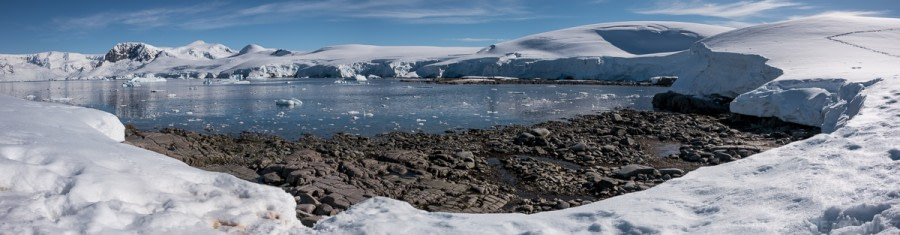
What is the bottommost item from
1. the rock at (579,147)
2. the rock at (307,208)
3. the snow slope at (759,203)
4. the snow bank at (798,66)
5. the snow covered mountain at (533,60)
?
the rock at (307,208)

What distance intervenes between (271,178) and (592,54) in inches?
2308

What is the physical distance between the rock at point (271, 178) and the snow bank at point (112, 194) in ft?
10.6

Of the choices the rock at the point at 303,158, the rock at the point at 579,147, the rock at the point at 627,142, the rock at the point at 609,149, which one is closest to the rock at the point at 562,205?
the rock at the point at 579,147

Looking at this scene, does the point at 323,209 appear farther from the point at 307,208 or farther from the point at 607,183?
the point at 607,183

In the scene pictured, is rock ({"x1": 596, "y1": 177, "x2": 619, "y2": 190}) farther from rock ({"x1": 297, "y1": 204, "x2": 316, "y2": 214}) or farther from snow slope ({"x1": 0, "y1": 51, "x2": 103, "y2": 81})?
snow slope ({"x1": 0, "y1": 51, "x2": 103, "y2": 81})

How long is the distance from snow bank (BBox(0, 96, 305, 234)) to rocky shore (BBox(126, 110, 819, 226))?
73 cm

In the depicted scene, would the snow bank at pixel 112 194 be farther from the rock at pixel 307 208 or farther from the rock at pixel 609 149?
the rock at pixel 609 149

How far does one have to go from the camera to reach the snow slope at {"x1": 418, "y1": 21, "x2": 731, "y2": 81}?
Result: 178 feet

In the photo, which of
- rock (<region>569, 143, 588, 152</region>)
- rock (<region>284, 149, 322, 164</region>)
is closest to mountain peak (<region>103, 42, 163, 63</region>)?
rock (<region>284, 149, 322, 164</region>)

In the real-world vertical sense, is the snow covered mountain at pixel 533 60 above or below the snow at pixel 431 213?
above

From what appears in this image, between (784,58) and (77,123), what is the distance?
61.0 ft

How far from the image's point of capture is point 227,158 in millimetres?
10109

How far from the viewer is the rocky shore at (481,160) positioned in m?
7.51

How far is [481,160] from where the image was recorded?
34.4 ft
